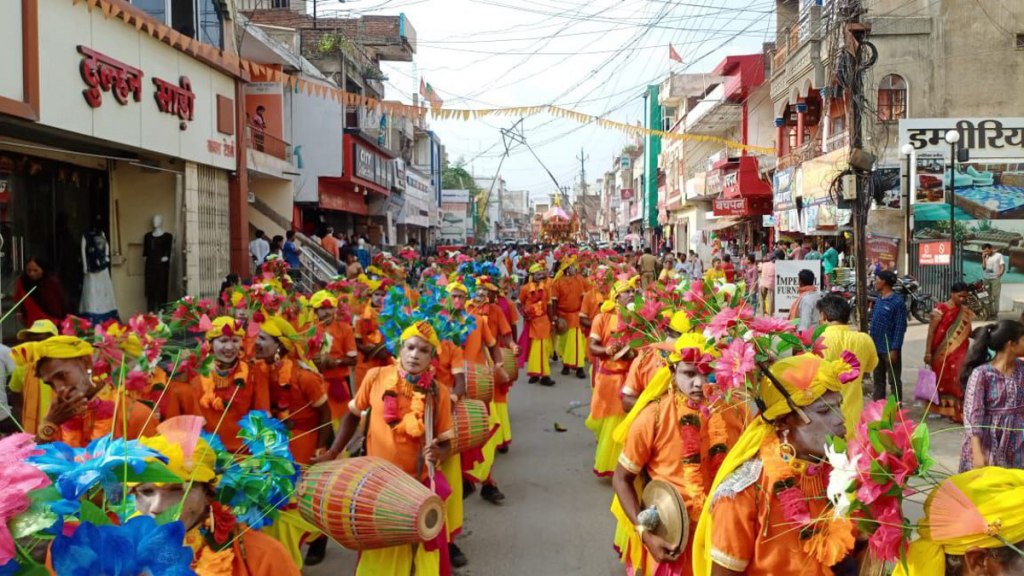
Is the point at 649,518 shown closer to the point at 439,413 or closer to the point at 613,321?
the point at 439,413

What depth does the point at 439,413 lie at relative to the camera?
521cm

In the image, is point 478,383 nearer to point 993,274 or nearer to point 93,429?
point 93,429

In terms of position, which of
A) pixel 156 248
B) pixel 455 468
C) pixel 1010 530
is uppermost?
pixel 156 248

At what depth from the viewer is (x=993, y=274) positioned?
20.2m

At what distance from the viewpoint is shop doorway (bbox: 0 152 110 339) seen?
1204cm

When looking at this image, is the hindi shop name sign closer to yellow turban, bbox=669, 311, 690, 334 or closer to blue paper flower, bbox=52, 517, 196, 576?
yellow turban, bbox=669, 311, 690, 334

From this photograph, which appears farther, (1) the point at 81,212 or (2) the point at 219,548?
(1) the point at 81,212

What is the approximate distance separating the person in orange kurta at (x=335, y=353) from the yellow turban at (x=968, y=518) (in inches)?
226

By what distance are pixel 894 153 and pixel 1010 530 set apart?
76.6 feet

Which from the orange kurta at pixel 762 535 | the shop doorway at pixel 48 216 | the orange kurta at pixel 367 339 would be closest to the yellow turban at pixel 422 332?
the orange kurta at pixel 762 535

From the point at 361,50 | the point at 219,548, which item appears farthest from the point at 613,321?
the point at 361,50

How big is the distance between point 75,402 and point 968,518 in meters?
4.11

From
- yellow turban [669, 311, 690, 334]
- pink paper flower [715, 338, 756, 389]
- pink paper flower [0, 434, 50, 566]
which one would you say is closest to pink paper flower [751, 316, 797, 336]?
pink paper flower [715, 338, 756, 389]

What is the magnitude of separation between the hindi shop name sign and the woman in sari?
10740 mm
